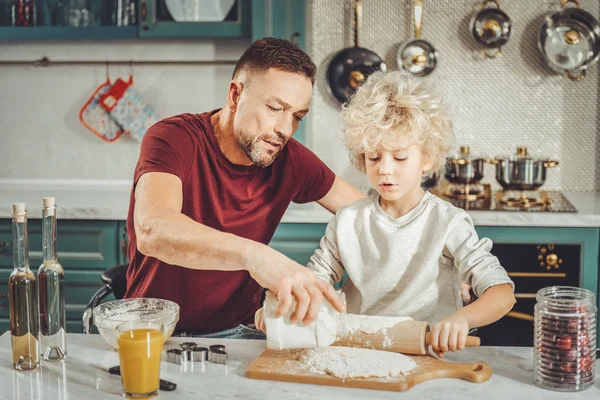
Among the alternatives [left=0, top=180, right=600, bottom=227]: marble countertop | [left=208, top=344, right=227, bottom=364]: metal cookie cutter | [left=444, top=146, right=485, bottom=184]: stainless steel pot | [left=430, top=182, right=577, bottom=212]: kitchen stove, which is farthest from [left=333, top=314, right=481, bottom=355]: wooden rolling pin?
[left=444, top=146, right=485, bottom=184]: stainless steel pot

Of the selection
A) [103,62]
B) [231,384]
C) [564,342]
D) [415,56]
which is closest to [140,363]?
[231,384]

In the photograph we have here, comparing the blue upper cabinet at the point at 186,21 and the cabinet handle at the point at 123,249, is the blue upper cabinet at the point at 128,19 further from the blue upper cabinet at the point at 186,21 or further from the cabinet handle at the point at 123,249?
the cabinet handle at the point at 123,249

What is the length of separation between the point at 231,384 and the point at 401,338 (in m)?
0.33

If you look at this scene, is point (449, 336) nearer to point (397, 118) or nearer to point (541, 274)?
point (397, 118)

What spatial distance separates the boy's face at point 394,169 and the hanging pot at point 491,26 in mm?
1758

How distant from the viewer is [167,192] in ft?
5.85

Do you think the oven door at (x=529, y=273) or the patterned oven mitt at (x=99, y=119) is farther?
the patterned oven mitt at (x=99, y=119)

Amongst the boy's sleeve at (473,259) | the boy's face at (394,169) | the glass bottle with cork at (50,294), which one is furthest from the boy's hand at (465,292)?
the glass bottle with cork at (50,294)

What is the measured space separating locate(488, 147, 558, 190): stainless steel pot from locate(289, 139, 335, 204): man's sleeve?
121 centimetres

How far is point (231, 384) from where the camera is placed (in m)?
1.35

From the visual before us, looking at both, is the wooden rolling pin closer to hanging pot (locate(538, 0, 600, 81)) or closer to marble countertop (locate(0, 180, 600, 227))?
marble countertop (locate(0, 180, 600, 227))

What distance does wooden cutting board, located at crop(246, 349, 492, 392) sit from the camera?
1313mm

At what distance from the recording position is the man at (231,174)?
196cm

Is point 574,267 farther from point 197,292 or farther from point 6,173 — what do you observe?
point 6,173
